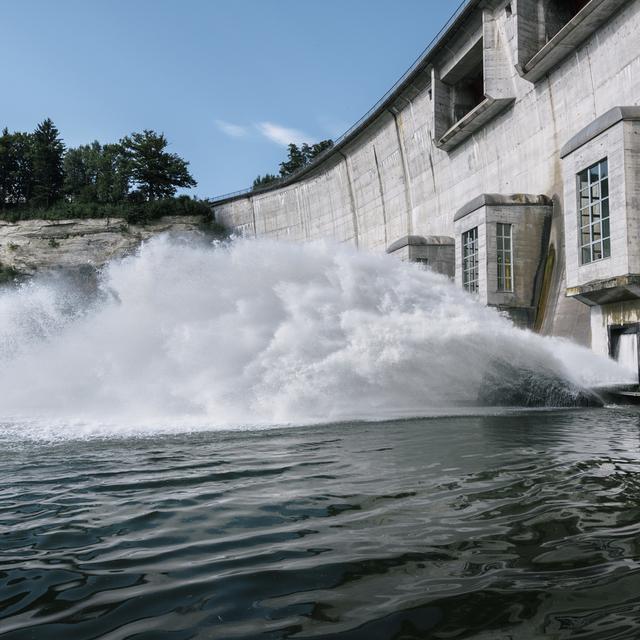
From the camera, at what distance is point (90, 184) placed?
63844 mm

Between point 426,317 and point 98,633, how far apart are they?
31.9ft

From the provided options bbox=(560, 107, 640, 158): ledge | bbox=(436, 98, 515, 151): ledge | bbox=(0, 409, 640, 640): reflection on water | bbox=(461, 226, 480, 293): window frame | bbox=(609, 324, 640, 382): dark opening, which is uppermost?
bbox=(436, 98, 515, 151): ledge

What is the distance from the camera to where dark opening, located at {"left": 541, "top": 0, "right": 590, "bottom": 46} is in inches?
774

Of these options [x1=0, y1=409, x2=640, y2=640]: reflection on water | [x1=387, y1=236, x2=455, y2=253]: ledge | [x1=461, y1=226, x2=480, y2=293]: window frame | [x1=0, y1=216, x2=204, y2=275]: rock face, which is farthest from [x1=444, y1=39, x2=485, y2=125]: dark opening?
[x1=0, y1=216, x2=204, y2=275]: rock face

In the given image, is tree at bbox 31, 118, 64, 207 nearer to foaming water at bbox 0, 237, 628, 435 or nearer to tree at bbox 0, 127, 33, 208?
tree at bbox 0, 127, 33, 208

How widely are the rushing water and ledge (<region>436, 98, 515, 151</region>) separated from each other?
37.1 feet

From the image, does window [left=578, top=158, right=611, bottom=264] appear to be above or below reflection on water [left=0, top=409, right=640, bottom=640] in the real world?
above

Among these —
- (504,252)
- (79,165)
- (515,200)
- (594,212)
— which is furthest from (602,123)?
(79,165)

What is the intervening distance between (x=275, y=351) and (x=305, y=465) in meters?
4.57

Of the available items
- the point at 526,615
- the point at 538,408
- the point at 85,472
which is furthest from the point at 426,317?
the point at 526,615

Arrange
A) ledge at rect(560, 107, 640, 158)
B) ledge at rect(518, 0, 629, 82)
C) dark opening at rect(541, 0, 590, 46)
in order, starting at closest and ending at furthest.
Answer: ledge at rect(560, 107, 640, 158) → ledge at rect(518, 0, 629, 82) → dark opening at rect(541, 0, 590, 46)

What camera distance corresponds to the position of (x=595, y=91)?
16938 millimetres

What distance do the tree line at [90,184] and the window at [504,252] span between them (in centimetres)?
3936

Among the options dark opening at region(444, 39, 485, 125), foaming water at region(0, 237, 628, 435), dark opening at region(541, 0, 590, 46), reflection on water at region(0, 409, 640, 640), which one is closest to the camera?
reflection on water at region(0, 409, 640, 640)
